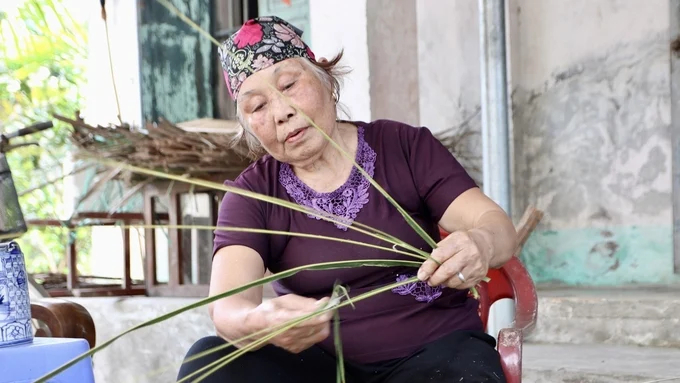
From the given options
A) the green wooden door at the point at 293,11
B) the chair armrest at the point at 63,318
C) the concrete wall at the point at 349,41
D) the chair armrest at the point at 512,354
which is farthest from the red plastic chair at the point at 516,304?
the green wooden door at the point at 293,11

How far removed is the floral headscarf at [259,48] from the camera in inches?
66.1

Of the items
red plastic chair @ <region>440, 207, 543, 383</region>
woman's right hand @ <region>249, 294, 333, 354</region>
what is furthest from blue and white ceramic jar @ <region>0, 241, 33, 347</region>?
red plastic chair @ <region>440, 207, 543, 383</region>

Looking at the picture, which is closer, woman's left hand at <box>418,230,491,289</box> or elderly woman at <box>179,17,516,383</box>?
woman's left hand at <box>418,230,491,289</box>

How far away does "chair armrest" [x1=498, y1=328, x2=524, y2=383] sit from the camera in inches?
59.1

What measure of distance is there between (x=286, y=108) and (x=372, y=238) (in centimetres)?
30

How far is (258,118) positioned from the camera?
1.68m

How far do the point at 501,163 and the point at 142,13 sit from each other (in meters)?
2.37

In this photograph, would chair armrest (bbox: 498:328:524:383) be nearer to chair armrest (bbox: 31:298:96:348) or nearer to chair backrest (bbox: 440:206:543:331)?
chair backrest (bbox: 440:206:543:331)

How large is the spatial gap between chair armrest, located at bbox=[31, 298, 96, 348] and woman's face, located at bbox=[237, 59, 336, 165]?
58 centimetres

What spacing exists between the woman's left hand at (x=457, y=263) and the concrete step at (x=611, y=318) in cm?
179

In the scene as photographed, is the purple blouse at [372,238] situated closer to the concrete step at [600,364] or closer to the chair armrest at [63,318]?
the chair armrest at [63,318]

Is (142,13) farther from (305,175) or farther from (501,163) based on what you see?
(305,175)

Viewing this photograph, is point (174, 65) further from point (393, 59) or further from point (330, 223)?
point (330, 223)

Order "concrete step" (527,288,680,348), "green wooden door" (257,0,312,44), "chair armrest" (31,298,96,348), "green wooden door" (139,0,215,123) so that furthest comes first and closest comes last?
"green wooden door" (139,0,215,123) → "green wooden door" (257,0,312,44) → "concrete step" (527,288,680,348) → "chair armrest" (31,298,96,348)
